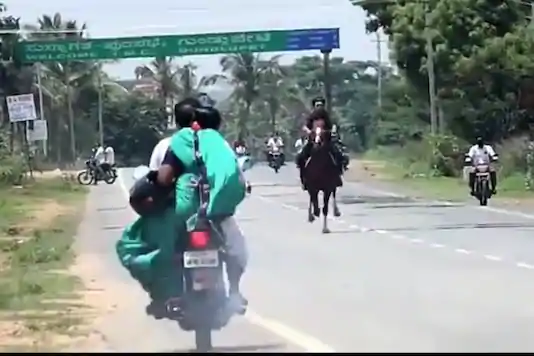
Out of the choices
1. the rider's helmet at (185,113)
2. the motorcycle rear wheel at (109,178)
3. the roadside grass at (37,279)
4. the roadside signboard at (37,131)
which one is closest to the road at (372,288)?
the roadside grass at (37,279)

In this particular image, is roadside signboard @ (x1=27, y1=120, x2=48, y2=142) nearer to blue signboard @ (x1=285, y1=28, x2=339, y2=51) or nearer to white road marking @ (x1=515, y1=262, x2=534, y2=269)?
blue signboard @ (x1=285, y1=28, x2=339, y2=51)

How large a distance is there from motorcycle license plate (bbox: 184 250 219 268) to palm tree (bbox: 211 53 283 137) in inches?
3464

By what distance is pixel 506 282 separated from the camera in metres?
14.6

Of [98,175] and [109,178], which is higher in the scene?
[98,175]

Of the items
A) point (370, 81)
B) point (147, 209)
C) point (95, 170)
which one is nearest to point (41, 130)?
point (95, 170)

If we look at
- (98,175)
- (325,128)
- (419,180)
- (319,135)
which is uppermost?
(325,128)

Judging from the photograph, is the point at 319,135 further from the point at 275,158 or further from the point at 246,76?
the point at 246,76

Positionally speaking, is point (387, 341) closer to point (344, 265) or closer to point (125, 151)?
point (344, 265)

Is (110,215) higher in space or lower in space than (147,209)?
lower

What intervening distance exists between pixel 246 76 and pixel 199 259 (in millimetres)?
90555

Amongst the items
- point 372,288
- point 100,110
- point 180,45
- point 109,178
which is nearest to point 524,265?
point 372,288

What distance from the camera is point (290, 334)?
1127 centimetres

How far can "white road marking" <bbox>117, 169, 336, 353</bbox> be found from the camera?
10422 mm

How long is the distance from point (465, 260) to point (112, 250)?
6.24 metres
